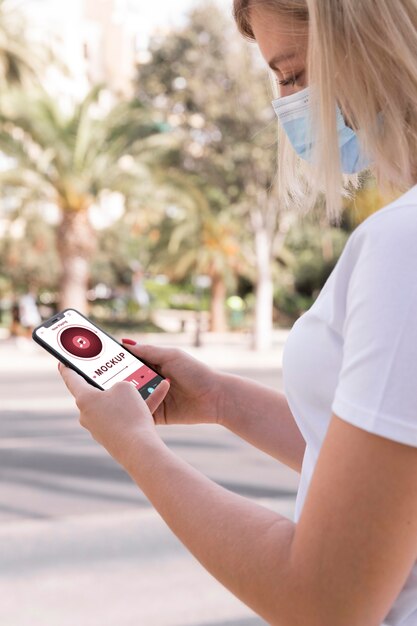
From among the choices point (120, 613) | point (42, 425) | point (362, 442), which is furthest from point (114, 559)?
point (42, 425)

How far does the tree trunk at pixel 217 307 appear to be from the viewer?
107ft

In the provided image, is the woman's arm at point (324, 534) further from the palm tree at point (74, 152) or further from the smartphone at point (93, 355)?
the palm tree at point (74, 152)

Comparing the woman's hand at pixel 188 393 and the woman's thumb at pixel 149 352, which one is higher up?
the woman's thumb at pixel 149 352

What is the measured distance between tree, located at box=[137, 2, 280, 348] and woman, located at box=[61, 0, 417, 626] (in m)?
21.9

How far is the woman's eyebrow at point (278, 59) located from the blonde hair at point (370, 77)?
11 centimetres

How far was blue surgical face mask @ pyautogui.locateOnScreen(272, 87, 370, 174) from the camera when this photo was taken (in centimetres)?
120

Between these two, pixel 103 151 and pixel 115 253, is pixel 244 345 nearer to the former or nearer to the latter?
pixel 103 151

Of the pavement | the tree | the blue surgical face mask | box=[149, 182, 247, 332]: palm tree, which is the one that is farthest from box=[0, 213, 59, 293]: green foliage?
the blue surgical face mask

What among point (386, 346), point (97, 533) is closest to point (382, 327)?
point (386, 346)

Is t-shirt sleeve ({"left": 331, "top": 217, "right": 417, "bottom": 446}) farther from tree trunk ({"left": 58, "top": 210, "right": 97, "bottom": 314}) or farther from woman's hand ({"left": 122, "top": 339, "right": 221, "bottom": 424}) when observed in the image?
tree trunk ({"left": 58, "top": 210, "right": 97, "bottom": 314})

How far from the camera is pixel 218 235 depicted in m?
29.0

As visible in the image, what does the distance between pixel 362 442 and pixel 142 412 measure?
0.37 metres

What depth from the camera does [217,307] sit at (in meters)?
33.1

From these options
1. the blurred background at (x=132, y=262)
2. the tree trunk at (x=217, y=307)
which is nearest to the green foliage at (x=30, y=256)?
the blurred background at (x=132, y=262)
